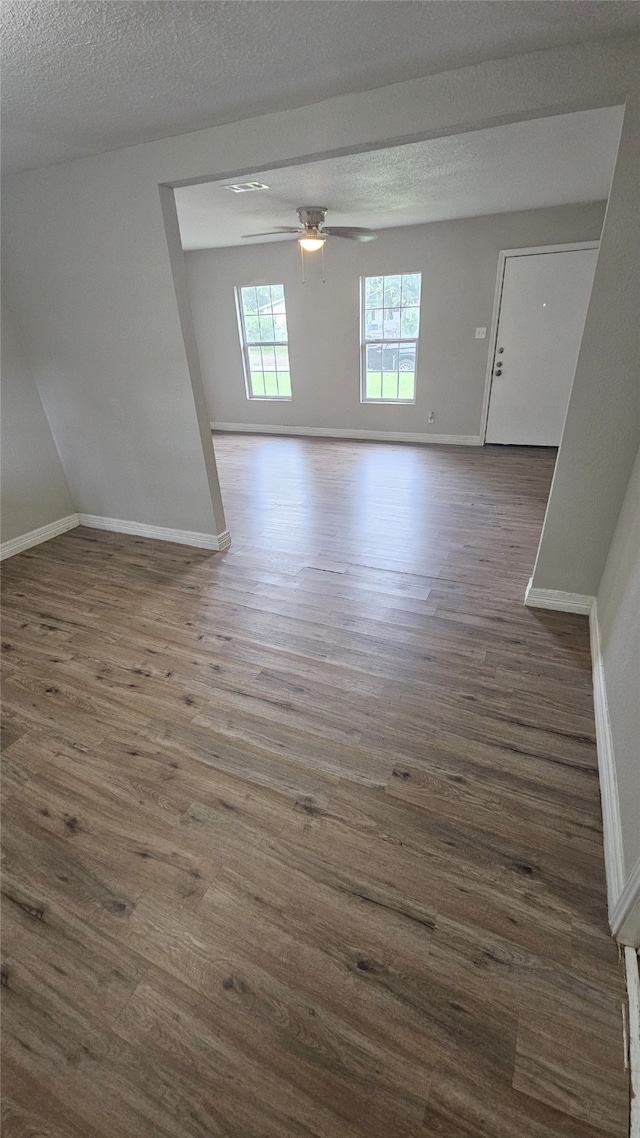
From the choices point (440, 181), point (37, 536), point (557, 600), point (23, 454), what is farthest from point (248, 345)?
point (557, 600)

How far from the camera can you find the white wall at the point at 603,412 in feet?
5.68

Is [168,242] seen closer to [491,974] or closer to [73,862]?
[73,862]

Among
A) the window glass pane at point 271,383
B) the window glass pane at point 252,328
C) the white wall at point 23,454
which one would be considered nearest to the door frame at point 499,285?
the window glass pane at point 271,383

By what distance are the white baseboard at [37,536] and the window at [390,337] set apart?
12.9 ft

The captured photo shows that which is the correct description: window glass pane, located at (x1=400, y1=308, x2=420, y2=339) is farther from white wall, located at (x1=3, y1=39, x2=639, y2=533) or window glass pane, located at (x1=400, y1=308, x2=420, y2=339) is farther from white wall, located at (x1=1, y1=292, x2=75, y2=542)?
white wall, located at (x1=1, y1=292, x2=75, y2=542)

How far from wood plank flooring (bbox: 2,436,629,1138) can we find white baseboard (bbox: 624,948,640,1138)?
0.02 m

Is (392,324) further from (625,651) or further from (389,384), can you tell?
(625,651)

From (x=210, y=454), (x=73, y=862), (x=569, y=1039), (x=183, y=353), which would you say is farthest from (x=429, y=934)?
(x=183, y=353)

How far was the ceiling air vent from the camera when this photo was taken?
3140mm

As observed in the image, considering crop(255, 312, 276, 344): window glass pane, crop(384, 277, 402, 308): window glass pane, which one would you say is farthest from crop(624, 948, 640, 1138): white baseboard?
crop(255, 312, 276, 344): window glass pane

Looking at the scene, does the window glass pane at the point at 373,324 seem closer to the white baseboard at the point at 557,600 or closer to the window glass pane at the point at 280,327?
the window glass pane at the point at 280,327

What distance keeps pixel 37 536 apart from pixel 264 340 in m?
4.25

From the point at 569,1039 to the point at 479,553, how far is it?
8.04ft

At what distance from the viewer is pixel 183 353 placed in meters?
2.79
